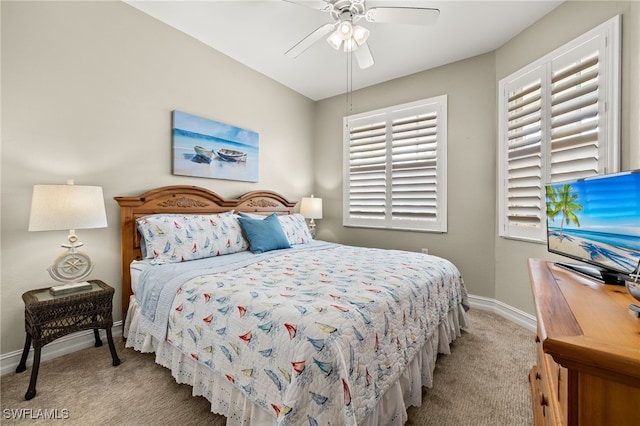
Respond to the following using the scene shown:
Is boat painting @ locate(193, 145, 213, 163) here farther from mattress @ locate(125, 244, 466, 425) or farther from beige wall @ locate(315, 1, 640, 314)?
beige wall @ locate(315, 1, 640, 314)

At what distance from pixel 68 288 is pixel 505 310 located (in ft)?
12.9

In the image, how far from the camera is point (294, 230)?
10.9ft

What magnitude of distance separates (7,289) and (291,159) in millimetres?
3200

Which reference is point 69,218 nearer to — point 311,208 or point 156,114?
point 156,114

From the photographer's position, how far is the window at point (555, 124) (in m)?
2.00

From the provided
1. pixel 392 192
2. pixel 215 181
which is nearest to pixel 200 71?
pixel 215 181

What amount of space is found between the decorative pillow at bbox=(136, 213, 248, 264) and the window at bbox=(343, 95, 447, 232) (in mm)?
2102

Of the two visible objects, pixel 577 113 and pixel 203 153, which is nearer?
pixel 577 113

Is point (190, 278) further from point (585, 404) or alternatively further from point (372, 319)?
point (585, 404)

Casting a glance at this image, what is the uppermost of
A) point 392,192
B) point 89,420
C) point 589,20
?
point 589,20

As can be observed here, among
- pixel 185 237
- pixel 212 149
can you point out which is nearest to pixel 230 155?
pixel 212 149

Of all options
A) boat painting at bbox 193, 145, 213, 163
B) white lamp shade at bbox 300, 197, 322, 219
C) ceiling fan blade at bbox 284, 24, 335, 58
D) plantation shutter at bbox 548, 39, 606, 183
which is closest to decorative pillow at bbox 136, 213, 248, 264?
boat painting at bbox 193, 145, 213, 163

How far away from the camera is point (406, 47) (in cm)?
302

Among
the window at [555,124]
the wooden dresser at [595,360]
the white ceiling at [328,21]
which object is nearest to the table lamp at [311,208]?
the white ceiling at [328,21]
